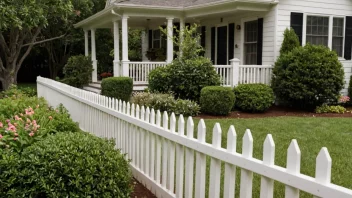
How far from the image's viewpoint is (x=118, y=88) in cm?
1173

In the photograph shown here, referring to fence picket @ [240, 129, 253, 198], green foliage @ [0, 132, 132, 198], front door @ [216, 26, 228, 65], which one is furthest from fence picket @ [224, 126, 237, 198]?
front door @ [216, 26, 228, 65]

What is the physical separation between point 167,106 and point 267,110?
10.7 ft

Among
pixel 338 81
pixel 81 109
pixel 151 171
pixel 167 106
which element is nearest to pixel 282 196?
pixel 151 171

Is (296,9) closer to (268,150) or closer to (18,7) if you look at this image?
(18,7)

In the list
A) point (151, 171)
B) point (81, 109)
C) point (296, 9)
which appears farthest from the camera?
point (296, 9)

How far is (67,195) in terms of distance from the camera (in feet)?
9.96

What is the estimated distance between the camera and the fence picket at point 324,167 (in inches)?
75.9

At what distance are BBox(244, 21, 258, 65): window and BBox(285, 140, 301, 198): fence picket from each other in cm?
1077

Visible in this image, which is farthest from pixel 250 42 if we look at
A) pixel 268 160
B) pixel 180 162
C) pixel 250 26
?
pixel 268 160

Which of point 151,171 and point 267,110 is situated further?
point 267,110

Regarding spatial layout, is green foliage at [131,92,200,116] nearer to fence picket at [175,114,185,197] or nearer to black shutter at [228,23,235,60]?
black shutter at [228,23,235,60]

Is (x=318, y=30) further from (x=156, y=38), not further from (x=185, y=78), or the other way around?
(x=156, y=38)

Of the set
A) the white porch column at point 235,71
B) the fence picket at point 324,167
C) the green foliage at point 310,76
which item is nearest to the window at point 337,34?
the green foliage at point 310,76

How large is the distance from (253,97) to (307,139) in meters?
3.73
